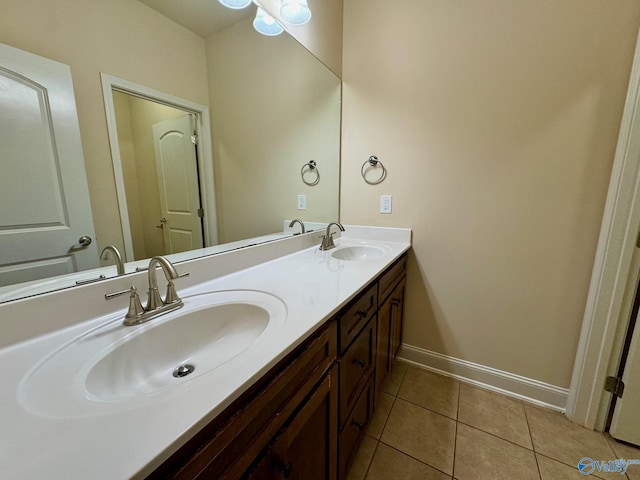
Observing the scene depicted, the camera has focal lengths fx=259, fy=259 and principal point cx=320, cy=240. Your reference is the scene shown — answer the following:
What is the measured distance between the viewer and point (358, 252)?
5.81 ft

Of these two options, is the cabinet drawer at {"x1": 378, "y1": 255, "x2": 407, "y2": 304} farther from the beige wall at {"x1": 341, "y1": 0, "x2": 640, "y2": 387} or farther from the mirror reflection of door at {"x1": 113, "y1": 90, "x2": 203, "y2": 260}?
the mirror reflection of door at {"x1": 113, "y1": 90, "x2": 203, "y2": 260}

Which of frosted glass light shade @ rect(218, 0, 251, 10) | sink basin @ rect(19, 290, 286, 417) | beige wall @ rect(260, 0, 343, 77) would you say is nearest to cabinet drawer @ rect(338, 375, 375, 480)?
sink basin @ rect(19, 290, 286, 417)

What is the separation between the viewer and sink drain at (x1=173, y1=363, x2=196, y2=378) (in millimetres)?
710

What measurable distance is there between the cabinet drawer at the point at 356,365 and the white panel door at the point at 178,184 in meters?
0.74

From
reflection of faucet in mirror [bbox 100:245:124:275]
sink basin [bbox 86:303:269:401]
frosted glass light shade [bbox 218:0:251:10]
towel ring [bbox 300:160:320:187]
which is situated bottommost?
sink basin [bbox 86:303:269:401]

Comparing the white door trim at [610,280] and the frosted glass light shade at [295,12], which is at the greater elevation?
the frosted glass light shade at [295,12]

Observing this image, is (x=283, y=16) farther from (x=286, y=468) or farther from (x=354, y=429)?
(x=354, y=429)

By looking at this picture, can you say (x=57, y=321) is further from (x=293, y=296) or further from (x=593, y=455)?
(x=593, y=455)

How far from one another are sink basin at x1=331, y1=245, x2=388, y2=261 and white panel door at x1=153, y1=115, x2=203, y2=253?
87 cm

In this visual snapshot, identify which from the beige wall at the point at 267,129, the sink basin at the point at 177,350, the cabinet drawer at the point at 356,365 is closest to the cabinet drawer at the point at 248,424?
the sink basin at the point at 177,350

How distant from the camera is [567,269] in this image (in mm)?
1362

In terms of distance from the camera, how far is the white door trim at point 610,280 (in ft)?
3.65

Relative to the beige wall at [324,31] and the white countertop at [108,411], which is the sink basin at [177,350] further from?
the beige wall at [324,31]

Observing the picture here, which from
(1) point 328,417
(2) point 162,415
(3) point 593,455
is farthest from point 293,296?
(3) point 593,455
